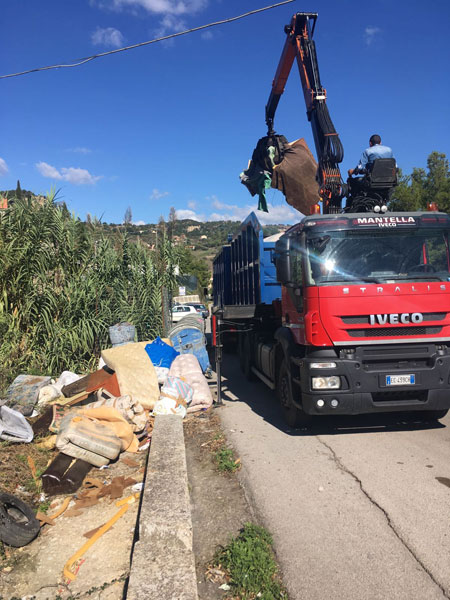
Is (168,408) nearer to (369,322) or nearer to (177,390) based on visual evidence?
(177,390)

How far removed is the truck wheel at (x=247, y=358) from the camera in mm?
9566

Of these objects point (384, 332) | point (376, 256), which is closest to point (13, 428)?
point (384, 332)

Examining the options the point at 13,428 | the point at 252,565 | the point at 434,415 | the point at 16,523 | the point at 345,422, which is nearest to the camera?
the point at 252,565

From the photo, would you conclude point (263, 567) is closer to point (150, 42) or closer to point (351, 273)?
point (351, 273)

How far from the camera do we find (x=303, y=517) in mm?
3875

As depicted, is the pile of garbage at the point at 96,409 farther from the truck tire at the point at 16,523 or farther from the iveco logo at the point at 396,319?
the iveco logo at the point at 396,319

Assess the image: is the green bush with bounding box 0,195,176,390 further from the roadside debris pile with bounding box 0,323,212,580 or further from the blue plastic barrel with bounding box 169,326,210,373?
the blue plastic barrel with bounding box 169,326,210,373

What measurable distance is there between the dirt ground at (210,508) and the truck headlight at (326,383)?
1.43m

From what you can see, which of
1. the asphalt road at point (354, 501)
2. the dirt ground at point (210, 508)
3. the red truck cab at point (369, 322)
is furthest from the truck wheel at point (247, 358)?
the red truck cab at point (369, 322)

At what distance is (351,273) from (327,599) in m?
3.67

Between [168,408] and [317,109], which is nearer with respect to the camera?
[168,408]

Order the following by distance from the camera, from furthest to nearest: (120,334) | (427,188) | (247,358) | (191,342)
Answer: (427,188) → (191,342) → (247,358) → (120,334)

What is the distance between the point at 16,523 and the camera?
369 cm

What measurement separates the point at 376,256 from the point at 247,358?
4581 mm
